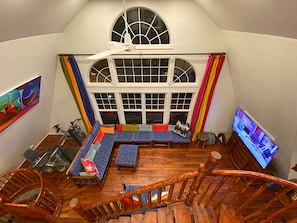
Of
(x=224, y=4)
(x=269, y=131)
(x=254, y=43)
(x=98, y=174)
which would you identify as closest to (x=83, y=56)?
(x=98, y=174)

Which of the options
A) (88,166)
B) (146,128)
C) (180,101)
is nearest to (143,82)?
(180,101)

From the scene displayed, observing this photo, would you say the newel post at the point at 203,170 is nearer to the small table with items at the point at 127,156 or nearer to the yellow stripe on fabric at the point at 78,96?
the small table with items at the point at 127,156

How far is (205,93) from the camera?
4.93 metres

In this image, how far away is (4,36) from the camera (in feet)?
8.92

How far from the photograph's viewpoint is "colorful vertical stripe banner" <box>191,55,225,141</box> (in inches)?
175

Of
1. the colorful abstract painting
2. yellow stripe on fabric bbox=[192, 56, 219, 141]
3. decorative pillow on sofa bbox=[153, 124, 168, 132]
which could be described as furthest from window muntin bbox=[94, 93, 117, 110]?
yellow stripe on fabric bbox=[192, 56, 219, 141]

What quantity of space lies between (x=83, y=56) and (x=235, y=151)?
483 centimetres

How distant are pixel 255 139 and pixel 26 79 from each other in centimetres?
515

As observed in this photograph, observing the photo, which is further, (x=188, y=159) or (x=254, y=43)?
(x=188, y=159)

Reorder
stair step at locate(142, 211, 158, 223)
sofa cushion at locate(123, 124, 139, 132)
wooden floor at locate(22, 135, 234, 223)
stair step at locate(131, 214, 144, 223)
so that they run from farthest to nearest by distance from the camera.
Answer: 1. sofa cushion at locate(123, 124, 139, 132)
2. wooden floor at locate(22, 135, 234, 223)
3. stair step at locate(131, 214, 144, 223)
4. stair step at locate(142, 211, 158, 223)

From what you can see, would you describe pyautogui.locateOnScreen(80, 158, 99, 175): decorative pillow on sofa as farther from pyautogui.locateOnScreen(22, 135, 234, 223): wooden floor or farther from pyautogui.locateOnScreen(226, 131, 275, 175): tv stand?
pyautogui.locateOnScreen(226, 131, 275, 175): tv stand

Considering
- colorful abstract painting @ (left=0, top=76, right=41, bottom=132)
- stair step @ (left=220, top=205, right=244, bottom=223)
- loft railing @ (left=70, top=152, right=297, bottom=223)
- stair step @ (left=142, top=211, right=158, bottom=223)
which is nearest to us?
loft railing @ (left=70, top=152, right=297, bottom=223)

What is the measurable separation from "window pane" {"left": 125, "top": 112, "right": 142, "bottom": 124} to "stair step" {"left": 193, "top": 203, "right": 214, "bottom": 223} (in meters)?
3.64

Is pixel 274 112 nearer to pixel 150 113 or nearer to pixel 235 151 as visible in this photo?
pixel 235 151
